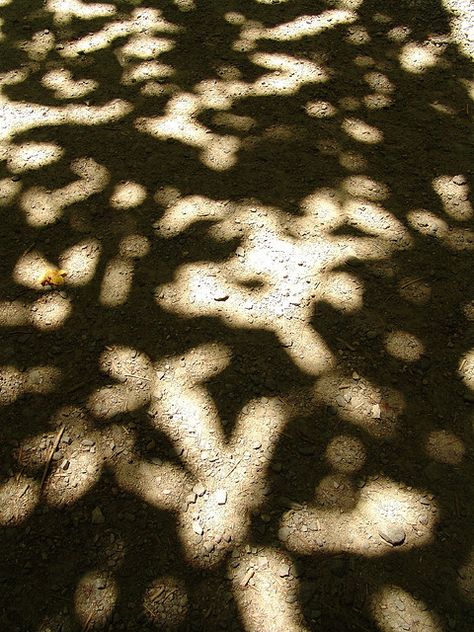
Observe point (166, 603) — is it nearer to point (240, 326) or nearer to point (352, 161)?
point (240, 326)

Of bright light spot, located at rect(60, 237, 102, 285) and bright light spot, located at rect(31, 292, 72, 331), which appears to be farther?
bright light spot, located at rect(60, 237, 102, 285)

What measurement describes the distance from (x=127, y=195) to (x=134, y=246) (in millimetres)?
389

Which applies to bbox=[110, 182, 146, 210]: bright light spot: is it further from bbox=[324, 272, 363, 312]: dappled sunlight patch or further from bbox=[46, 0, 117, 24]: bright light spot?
bbox=[46, 0, 117, 24]: bright light spot

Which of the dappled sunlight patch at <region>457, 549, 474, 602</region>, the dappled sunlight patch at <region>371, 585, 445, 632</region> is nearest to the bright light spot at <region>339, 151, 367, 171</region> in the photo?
the dappled sunlight patch at <region>457, 549, 474, 602</region>

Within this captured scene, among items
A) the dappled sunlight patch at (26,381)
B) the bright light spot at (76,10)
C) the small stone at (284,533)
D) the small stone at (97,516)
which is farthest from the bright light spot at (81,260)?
the bright light spot at (76,10)

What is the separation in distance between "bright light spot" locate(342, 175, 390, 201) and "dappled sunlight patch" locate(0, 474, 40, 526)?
2.18 metres

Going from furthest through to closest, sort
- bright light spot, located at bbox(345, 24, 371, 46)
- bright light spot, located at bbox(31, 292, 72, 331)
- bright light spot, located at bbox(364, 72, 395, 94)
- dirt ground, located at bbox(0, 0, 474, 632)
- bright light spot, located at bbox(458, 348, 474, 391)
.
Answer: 1. bright light spot, located at bbox(345, 24, 371, 46)
2. bright light spot, located at bbox(364, 72, 395, 94)
3. bright light spot, located at bbox(31, 292, 72, 331)
4. bright light spot, located at bbox(458, 348, 474, 391)
5. dirt ground, located at bbox(0, 0, 474, 632)

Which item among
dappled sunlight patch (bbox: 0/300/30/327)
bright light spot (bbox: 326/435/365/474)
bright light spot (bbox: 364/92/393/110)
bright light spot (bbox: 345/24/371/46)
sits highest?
bright light spot (bbox: 345/24/371/46)

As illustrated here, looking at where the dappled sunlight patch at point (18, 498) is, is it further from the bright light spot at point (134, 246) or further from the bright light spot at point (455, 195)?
the bright light spot at point (455, 195)

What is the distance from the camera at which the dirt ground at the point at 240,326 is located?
6.68ft

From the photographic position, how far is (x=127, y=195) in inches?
125

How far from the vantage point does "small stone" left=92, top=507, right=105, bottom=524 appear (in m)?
2.15

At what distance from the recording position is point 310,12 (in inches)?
166

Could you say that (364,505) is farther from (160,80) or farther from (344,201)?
(160,80)
